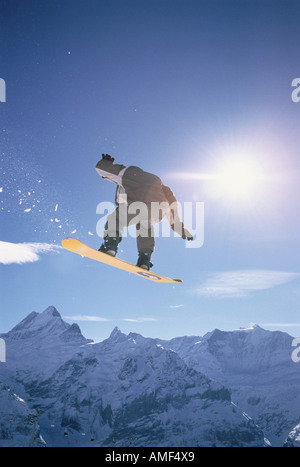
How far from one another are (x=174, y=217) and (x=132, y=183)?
4.95 ft

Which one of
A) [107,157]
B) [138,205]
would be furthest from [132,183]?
[107,157]

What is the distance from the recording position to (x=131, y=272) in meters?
8.83

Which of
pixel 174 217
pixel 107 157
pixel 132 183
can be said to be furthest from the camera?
pixel 174 217

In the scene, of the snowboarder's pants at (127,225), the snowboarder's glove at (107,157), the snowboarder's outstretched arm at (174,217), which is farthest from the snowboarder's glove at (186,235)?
the snowboarder's glove at (107,157)

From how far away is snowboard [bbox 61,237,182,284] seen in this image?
7688 mm

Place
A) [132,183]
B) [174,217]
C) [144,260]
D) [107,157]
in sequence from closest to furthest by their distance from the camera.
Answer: [132,183]
[107,157]
[144,260]
[174,217]

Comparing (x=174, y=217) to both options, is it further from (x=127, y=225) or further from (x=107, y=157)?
(x=107, y=157)

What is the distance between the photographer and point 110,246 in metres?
7.92

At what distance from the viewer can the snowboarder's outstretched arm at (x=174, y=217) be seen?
817cm

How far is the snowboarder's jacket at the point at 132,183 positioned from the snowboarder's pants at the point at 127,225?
29 cm

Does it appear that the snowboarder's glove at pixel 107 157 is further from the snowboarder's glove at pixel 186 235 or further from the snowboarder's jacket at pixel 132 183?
the snowboarder's glove at pixel 186 235
